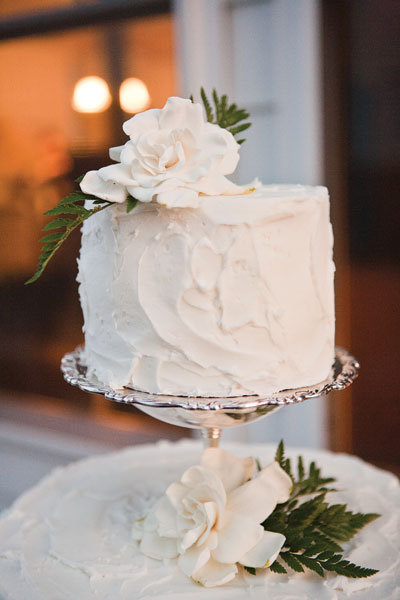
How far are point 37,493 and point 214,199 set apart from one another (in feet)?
2.96

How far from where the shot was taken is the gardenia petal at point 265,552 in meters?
1.17

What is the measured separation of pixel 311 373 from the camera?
125cm

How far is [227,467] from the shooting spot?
4.40 feet

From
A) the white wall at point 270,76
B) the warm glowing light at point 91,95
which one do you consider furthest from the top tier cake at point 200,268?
the warm glowing light at point 91,95

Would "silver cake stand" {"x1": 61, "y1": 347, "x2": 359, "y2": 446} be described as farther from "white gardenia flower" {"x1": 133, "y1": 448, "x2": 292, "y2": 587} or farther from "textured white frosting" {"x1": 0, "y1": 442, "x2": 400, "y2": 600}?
"textured white frosting" {"x1": 0, "y1": 442, "x2": 400, "y2": 600}

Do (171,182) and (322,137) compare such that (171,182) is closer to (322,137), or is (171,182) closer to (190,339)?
(190,339)

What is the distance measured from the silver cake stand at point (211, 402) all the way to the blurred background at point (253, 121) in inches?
46.3

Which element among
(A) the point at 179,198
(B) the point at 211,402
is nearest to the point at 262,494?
(B) the point at 211,402

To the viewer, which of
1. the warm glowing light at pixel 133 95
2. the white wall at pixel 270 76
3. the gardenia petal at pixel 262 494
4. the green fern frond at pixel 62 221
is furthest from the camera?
the warm glowing light at pixel 133 95

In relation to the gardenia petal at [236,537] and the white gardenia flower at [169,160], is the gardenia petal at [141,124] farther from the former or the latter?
the gardenia petal at [236,537]

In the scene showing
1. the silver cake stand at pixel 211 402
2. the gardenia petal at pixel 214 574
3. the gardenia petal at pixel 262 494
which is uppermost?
the silver cake stand at pixel 211 402

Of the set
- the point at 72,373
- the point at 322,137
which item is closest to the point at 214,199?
the point at 72,373

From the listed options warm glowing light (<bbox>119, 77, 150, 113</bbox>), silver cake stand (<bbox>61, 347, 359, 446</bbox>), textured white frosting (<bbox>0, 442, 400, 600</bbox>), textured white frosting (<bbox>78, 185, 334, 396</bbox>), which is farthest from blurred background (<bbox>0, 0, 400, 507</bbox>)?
textured white frosting (<bbox>78, 185, 334, 396</bbox>)

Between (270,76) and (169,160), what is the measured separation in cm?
151
